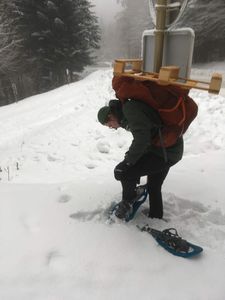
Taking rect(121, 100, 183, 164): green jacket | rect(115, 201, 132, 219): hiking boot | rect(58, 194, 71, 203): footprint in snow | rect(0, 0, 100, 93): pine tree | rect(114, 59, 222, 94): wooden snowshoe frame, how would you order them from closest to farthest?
rect(114, 59, 222, 94): wooden snowshoe frame → rect(121, 100, 183, 164): green jacket → rect(115, 201, 132, 219): hiking boot → rect(58, 194, 71, 203): footprint in snow → rect(0, 0, 100, 93): pine tree

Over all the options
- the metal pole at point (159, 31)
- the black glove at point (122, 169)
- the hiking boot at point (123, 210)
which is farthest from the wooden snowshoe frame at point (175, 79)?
the hiking boot at point (123, 210)

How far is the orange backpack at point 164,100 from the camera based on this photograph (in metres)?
2.90

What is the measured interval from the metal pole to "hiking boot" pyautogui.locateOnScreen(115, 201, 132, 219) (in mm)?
1604

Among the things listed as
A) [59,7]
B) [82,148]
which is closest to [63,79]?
[59,7]

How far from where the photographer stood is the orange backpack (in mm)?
2898

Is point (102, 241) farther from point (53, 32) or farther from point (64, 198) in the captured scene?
point (53, 32)

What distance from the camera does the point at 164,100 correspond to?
2980mm

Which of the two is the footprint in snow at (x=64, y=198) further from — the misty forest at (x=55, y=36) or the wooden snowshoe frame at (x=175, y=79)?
the misty forest at (x=55, y=36)

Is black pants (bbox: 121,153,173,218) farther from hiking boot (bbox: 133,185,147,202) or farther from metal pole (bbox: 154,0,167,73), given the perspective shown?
metal pole (bbox: 154,0,167,73)

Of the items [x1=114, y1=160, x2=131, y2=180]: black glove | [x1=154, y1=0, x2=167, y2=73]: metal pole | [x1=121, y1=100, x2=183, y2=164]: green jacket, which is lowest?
[x1=114, y1=160, x2=131, y2=180]: black glove

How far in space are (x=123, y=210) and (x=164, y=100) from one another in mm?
1376

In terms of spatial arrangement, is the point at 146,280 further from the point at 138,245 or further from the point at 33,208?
the point at 33,208

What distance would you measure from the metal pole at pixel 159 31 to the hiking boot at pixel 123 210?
5.26 feet

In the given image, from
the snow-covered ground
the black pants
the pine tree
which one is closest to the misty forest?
the pine tree
